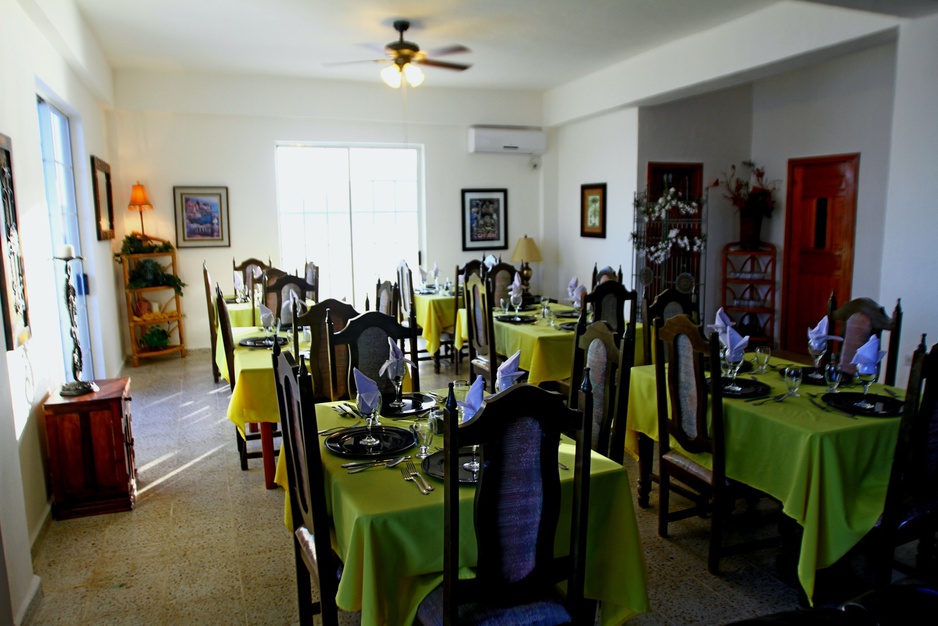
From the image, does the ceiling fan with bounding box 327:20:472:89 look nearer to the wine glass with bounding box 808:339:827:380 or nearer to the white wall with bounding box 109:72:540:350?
the white wall with bounding box 109:72:540:350

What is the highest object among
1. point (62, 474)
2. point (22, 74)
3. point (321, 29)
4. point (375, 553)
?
point (321, 29)

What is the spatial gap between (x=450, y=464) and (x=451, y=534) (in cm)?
20

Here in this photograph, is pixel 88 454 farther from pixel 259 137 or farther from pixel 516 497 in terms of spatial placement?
pixel 259 137

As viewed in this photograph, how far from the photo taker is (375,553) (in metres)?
1.89

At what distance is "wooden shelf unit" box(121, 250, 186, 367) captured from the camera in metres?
6.96

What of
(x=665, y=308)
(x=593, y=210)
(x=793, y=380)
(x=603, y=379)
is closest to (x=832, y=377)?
(x=793, y=380)

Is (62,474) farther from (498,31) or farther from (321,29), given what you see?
(498,31)

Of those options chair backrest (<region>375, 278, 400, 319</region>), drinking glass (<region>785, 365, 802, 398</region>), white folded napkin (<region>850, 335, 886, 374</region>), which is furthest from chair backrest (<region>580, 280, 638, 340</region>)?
white folded napkin (<region>850, 335, 886, 374</region>)

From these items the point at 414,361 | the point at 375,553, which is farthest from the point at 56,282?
the point at 375,553

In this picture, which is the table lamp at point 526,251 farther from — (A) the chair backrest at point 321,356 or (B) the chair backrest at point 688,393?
(B) the chair backrest at point 688,393

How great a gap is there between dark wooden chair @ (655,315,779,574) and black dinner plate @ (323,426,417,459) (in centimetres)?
127

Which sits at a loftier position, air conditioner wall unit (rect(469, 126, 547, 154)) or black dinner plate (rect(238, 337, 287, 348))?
air conditioner wall unit (rect(469, 126, 547, 154))

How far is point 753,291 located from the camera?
7.55m

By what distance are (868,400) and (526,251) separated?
19.5 ft
